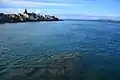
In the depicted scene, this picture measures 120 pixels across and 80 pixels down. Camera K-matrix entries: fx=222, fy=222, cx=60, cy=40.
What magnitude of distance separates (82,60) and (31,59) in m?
6.59

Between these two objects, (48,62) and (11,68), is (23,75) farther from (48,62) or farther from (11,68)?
(48,62)

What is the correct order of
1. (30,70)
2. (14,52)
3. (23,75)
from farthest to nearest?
(14,52)
(30,70)
(23,75)

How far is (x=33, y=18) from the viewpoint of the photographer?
572 feet

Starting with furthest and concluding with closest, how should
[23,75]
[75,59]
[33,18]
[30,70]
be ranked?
[33,18] < [75,59] < [30,70] < [23,75]

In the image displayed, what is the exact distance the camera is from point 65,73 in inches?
906

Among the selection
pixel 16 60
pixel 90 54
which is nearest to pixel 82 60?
pixel 90 54

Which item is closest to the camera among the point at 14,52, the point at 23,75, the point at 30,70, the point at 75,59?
the point at 23,75

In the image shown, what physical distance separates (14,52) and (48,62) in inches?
305

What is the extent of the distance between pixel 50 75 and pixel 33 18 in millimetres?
154606

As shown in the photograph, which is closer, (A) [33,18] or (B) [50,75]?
(B) [50,75]

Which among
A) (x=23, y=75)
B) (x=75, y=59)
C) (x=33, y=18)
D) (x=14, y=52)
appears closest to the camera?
(x=23, y=75)

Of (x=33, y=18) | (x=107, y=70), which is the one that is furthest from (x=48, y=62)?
(x=33, y=18)

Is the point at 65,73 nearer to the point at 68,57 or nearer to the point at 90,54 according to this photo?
the point at 68,57

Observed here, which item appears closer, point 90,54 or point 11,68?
point 11,68
